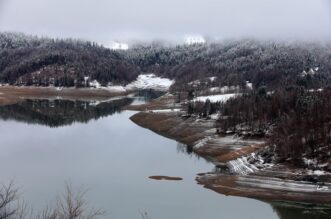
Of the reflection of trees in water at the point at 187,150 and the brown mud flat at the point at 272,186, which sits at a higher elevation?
the reflection of trees in water at the point at 187,150

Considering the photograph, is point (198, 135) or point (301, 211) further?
point (198, 135)

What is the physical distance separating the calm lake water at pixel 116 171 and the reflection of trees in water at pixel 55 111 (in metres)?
7.29

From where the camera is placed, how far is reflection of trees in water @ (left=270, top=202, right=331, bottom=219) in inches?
1699

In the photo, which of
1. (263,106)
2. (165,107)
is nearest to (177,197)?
(263,106)

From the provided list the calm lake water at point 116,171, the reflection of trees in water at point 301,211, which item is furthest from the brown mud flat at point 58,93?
the reflection of trees in water at point 301,211

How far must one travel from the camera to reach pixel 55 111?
12419 cm

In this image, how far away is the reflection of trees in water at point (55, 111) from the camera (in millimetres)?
106250

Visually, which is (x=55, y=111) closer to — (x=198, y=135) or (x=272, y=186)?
(x=198, y=135)

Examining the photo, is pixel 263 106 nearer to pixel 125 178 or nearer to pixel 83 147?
pixel 83 147

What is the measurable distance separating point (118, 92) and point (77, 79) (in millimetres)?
17349

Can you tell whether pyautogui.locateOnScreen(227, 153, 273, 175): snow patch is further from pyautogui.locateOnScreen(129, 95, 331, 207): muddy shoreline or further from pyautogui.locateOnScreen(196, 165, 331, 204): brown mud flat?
pyautogui.locateOnScreen(196, 165, 331, 204): brown mud flat

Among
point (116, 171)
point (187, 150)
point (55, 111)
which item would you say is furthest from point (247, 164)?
point (55, 111)

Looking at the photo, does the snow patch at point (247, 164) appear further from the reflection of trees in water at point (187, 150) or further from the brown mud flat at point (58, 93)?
the brown mud flat at point (58, 93)

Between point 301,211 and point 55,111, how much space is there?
89354 millimetres
